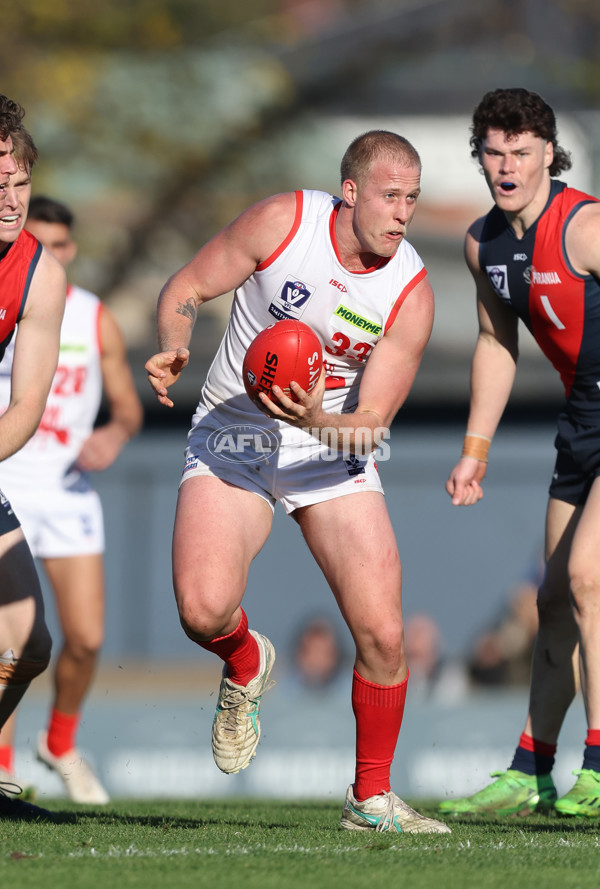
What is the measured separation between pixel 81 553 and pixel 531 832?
133 inches

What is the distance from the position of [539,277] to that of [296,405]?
5.34 ft

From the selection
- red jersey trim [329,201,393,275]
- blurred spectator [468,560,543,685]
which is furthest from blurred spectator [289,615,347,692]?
red jersey trim [329,201,393,275]

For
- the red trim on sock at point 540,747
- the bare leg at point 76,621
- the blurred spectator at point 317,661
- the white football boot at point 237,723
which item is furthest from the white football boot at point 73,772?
the blurred spectator at point 317,661

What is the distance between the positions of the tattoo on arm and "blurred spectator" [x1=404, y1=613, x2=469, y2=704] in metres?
6.87

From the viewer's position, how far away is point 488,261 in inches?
223

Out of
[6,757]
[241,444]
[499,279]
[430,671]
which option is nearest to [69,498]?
[6,757]

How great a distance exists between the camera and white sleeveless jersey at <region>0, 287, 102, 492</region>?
24.1 ft

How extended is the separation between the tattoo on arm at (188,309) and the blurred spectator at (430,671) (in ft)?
22.5

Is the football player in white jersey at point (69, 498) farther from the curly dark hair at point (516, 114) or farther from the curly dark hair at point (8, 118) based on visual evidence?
the curly dark hair at point (516, 114)

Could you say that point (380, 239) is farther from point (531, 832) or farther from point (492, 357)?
point (531, 832)

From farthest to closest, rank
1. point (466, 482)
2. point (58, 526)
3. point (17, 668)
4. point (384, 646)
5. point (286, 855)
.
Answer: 1. point (58, 526)
2. point (466, 482)
3. point (17, 668)
4. point (384, 646)
5. point (286, 855)

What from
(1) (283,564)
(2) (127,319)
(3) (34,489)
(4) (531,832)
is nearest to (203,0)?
(2) (127,319)

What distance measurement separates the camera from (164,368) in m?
4.53

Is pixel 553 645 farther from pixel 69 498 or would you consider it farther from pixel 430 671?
pixel 430 671
